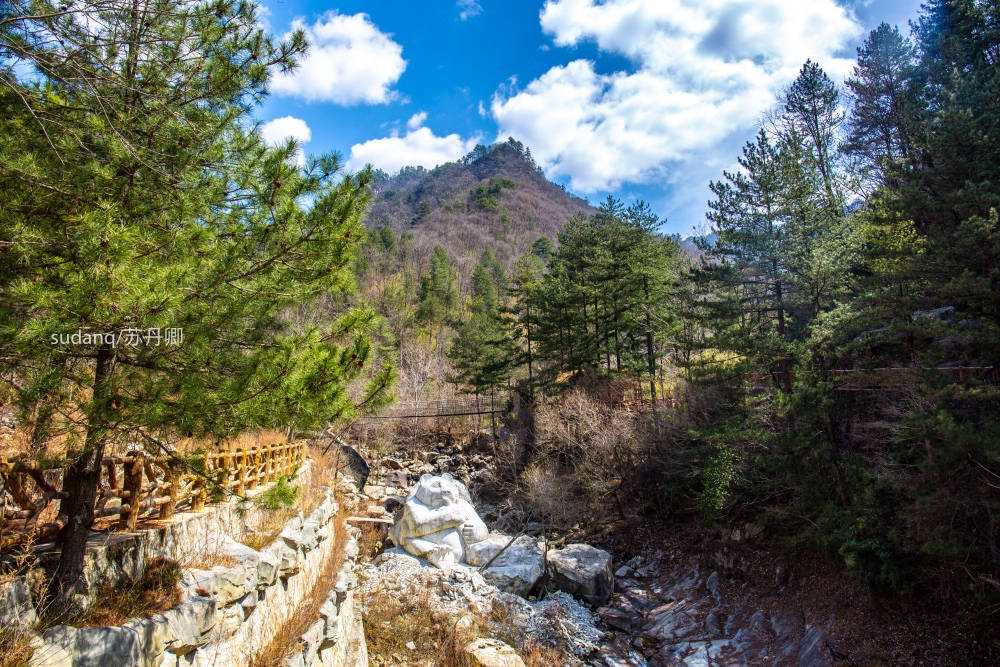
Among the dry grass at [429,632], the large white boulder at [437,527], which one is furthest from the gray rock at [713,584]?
the large white boulder at [437,527]

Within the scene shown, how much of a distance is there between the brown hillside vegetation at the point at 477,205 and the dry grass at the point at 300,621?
55.5 m

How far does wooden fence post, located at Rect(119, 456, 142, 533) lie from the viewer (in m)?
4.76

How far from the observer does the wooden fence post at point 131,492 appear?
4.76 metres

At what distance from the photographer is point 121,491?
487 centimetres

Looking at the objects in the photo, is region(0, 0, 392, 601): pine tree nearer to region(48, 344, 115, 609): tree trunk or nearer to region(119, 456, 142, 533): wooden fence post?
region(48, 344, 115, 609): tree trunk

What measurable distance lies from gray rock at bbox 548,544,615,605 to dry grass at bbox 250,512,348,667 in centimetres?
695

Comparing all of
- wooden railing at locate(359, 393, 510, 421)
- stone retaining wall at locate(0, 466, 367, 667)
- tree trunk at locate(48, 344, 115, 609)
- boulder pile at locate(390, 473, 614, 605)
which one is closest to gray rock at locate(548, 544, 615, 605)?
boulder pile at locate(390, 473, 614, 605)


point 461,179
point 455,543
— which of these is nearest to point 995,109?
point 455,543

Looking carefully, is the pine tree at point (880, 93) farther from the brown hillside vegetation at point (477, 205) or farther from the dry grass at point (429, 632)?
the brown hillside vegetation at point (477, 205)

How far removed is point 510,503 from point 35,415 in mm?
18507

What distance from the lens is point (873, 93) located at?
20.2 meters

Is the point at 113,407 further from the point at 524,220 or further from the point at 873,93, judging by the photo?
the point at 524,220

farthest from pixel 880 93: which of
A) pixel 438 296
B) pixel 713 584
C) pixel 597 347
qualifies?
pixel 438 296

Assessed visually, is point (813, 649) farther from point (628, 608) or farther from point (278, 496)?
point (278, 496)
